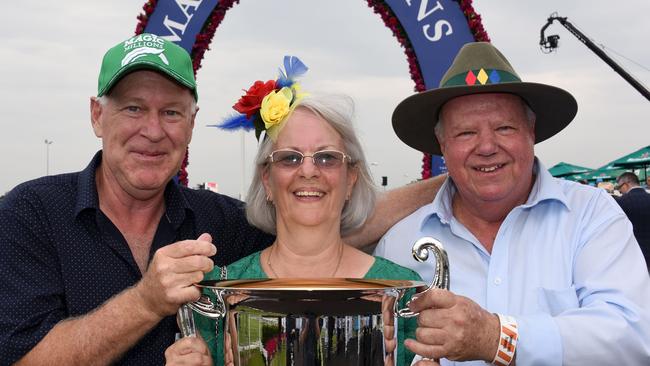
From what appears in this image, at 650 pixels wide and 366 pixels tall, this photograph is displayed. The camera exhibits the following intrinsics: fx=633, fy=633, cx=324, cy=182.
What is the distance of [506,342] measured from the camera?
198cm

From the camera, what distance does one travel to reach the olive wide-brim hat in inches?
107

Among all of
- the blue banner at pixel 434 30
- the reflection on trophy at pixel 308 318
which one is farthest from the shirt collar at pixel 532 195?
the blue banner at pixel 434 30

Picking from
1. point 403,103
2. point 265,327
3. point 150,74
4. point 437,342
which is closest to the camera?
point 265,327

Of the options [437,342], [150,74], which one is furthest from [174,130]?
[437,342]

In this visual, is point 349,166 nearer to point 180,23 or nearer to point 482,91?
point 482,91

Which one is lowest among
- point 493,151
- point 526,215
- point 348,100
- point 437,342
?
point 437,342

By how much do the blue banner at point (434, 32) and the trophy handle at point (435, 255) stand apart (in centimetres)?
377

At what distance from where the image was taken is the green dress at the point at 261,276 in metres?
2.18

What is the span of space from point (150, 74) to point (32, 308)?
1.03 meters

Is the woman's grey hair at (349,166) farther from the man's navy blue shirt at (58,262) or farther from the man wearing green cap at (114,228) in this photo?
the man's navy blue shirt at (58,262)

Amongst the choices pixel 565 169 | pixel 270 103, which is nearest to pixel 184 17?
pixel 270 103

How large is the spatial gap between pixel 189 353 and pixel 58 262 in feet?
3.27

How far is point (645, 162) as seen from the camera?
61.0 feet

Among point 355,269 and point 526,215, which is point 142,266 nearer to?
point 355,269
